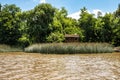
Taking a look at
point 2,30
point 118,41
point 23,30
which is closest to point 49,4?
point 23,30

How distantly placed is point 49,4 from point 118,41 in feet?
36.2

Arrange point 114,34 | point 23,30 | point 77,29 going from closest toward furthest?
point 114,34, point 23,30, point 77,29

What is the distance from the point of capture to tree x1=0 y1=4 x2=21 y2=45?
3897 centimetres

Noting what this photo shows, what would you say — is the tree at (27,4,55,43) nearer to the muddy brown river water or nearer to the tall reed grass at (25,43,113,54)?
the tall reed grass at (25,43,113,54)

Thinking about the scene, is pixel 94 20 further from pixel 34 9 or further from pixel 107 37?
pixel 34 9

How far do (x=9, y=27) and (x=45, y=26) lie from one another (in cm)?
571

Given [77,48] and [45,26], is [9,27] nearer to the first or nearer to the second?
[45,26]

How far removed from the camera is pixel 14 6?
135 feet

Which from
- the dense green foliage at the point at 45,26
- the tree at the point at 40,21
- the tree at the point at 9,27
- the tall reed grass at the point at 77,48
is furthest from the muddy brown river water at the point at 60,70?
the tree at the point at 9,27

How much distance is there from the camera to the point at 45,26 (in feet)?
120

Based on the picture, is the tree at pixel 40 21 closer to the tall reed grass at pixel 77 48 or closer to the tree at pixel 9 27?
the tree at pixel 9 27

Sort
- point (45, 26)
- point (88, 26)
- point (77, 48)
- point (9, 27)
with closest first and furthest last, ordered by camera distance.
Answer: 1. point (77, 48)
2. point (45, 26)
3. point (88, 26)
4. point (9, 27)

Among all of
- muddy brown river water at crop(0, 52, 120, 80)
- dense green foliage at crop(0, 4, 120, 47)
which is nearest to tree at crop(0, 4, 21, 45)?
dense green foliage at crop(0, 4, 120, 47)

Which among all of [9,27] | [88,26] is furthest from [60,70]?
[9,27]
